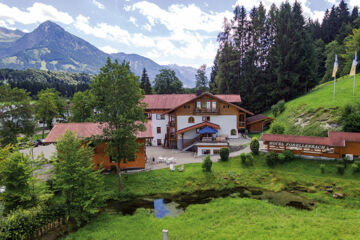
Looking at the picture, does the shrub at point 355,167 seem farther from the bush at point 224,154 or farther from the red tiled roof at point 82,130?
the red tiled roof at point 82,130

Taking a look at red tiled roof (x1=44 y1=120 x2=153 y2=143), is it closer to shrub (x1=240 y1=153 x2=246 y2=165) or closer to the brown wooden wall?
the brown wooden wall

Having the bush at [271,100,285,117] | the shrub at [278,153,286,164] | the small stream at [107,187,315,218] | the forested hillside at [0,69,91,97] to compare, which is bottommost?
the small stream at [107,187,315,218]

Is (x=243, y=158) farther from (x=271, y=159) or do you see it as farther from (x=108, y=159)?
(x=108, y=159)

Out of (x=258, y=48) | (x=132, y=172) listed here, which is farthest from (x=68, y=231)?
(x=258, y=48)

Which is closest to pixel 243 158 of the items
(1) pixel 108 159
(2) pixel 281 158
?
(2) pixel 281 158

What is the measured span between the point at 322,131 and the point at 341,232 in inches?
760

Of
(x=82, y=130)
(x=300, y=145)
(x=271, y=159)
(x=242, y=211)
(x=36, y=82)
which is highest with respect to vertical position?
(x=36, y=82)

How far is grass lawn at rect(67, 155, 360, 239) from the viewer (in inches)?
479

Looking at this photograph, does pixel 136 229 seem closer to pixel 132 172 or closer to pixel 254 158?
pixel 132 172

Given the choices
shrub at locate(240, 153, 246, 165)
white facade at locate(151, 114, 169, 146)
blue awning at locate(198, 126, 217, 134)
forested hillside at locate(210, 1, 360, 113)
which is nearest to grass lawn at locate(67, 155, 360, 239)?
shrub at locate(240, 153, 246, 165)

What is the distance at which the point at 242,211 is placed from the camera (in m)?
15.6

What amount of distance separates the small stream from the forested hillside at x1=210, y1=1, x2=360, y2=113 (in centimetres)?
3543

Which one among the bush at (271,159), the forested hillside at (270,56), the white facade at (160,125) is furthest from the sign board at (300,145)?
the forested hillside at (270,56)

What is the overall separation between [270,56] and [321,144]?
1372 inches
